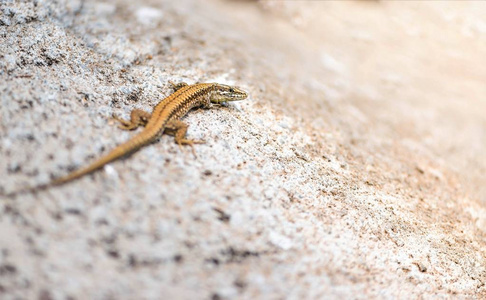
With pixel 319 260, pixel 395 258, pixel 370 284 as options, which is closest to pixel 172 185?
pixel 319 260

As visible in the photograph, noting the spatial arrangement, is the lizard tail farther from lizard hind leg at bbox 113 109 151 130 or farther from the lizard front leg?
the lizard front leg

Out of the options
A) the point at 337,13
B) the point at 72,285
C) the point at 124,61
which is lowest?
the point at 72,285

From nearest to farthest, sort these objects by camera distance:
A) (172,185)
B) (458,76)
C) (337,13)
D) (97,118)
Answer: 1. (172,185)
2. (97,118)
3. (458,76)
4. (337,13)

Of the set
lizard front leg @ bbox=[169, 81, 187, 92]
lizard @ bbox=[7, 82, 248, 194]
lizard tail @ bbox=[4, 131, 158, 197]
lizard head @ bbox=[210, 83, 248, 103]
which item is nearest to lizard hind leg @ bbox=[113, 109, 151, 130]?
lizard @ bbox=[7, 82, 248, 194]

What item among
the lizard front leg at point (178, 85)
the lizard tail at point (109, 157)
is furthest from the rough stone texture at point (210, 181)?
the lizard front leg at point (178, 85)

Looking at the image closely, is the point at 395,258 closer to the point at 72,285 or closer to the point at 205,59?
the point at 72,285

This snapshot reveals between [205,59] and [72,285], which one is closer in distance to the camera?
[72,285]
